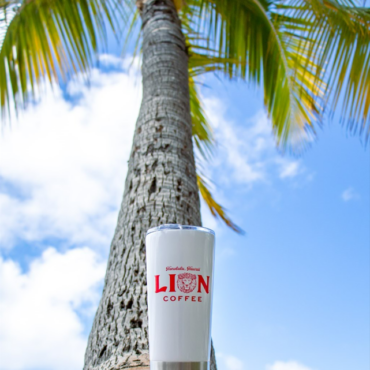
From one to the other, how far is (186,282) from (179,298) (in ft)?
0.09

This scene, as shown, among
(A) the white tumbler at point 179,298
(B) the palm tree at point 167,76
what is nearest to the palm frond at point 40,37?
(B) the palm tree at point 167,76

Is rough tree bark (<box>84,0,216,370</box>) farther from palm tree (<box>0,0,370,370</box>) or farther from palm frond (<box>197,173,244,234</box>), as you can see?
palm frond (<box>197,173,244,234</box>)

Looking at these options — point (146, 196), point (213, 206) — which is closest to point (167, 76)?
point (146, 196)

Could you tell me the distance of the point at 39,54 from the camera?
341 centimetres

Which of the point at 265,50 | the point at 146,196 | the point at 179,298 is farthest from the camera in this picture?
the point at 265,50

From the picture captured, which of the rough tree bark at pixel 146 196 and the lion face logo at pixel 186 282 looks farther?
the rough tree bark at pixel 146 196

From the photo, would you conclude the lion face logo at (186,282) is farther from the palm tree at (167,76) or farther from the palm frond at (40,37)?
the palm frond at (40,37)

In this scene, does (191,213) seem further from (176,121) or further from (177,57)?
(177,57)

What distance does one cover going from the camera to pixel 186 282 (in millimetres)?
707

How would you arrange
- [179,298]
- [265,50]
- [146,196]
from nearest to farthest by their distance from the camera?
[179,298]
[146,196]
[265,50]

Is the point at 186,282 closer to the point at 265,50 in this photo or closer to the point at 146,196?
the point at 146,196

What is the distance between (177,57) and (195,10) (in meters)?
1.93

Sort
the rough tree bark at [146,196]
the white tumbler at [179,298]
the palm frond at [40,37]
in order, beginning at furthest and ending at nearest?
the palm frond at [40,37]
the rough tree bark at [146,196]
the white tumbler at [179,298]

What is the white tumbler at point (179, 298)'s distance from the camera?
27.5 inches
